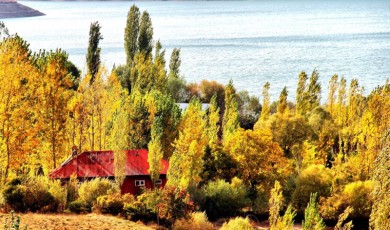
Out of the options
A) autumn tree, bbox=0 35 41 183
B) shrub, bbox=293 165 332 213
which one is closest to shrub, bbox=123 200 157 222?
autumn tree, bbox=0 35 41 183

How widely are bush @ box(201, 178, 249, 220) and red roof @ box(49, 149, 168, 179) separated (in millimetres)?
3935

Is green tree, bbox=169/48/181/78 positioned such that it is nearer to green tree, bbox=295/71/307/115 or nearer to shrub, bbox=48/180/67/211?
green tree, bbox=295/71/307/115

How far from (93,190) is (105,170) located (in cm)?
462

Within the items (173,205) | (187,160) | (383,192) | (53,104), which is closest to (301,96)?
(187,160)

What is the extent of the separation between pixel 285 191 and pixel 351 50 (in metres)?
122

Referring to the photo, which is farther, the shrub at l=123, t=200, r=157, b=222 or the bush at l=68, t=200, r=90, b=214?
the bush at l=68, t=200, r=90, b=214

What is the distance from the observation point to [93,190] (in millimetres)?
41219

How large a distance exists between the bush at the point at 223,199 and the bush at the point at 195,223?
3496 mm

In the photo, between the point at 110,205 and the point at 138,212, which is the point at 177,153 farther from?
the point at 110,205

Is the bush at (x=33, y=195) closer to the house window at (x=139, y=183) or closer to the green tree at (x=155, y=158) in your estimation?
the green tree at (x=155, y=158)

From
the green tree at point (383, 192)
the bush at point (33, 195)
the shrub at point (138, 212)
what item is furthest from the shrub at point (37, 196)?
the green tree at point (383, 192)

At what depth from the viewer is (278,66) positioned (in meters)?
137

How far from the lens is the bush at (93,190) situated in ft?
134

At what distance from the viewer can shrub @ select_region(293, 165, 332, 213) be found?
149 ft
